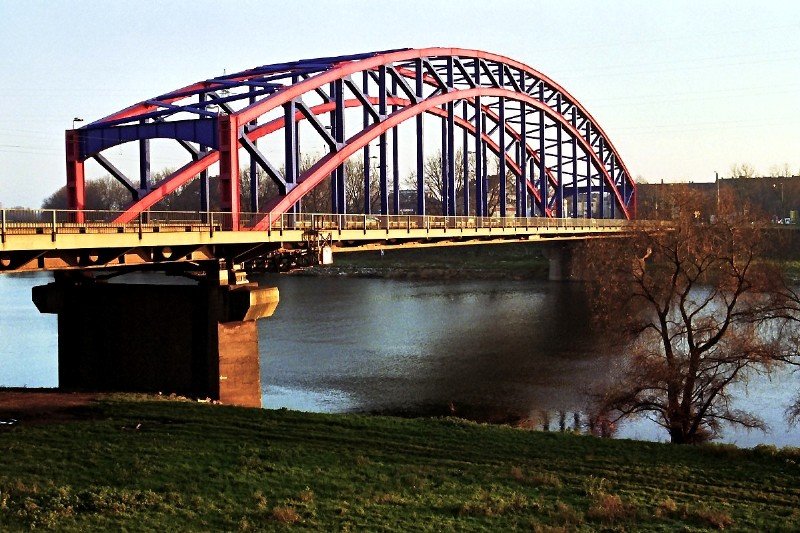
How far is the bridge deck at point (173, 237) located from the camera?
18281 millimetres

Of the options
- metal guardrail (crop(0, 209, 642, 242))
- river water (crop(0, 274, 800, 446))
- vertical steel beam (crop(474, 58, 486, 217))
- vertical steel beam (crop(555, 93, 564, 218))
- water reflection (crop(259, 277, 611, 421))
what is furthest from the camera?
vertical steel beam (crop(555, 93, 564, 218))

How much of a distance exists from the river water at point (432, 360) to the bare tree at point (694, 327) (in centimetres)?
95

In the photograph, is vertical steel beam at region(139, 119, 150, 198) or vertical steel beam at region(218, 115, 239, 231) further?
vertical steel beam at region(139, 119, 150, 198)

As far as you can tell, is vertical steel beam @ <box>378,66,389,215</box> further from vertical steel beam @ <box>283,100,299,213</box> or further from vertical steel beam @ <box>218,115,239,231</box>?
vertical steel beam @ <box>218,115,239,231</box>

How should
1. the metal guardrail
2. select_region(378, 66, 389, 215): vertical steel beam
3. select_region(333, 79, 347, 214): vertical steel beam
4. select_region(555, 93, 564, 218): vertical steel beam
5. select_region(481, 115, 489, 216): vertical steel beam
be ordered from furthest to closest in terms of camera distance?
select_region(555, 93, 564, 218): vertical steel beam
select_region(481, 115, 489, 216): vertical steel beam
select_region(378, 66, 389, 215): vertical steel beam
select_region(333, 79, 347, 214): vertical steel beam
the metal guardrail

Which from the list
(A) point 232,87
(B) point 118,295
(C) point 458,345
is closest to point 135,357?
(B) point 118,295

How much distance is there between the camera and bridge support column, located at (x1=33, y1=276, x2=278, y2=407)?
2445cm

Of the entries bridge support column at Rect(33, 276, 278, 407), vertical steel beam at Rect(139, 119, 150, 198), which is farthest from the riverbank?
bridge support column at Rect(33, 276, 278, 407)

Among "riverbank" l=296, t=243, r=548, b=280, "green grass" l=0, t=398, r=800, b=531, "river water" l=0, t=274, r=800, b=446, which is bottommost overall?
"river water" l=0, t=274, r=800, b=446

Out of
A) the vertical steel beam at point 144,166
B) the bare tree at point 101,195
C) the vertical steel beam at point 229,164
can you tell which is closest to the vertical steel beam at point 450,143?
the vertical steel beam at point 144,166

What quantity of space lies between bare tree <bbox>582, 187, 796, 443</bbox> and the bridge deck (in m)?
7.09

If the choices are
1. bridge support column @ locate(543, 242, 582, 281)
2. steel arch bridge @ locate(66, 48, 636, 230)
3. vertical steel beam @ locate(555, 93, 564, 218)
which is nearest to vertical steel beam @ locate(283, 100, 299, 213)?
steel arch bridge @ locate(66, 48, 636, 230)

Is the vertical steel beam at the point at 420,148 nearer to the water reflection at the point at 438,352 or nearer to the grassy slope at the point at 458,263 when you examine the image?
the water reflection at the point at 438,352

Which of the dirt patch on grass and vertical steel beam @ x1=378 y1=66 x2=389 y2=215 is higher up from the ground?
vertical steel beam @ x1=378 y1=66 x2=389 y2=215
